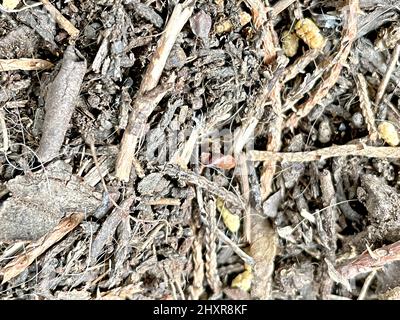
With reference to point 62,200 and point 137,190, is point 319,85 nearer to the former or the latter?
point 137,190

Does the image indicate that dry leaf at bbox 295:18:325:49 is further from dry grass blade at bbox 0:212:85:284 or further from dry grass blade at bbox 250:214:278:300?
dry grass blade at bbox 0:212:85:284

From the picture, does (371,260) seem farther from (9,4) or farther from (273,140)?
(9,4)

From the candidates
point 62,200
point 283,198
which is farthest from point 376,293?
point 62,200

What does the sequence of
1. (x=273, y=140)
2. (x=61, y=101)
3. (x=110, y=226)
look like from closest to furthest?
(x=61, y=101), (x=110, y=226), (x=273, y=140)

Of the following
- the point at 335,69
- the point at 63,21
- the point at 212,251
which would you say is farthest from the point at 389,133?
the point at 63,21

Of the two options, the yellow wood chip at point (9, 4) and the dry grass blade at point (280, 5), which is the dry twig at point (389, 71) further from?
the yellow wood chip at point (9, 4)

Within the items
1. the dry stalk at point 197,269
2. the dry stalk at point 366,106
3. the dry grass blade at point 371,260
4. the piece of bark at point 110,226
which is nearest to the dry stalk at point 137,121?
the piece of bark at point 110,226
